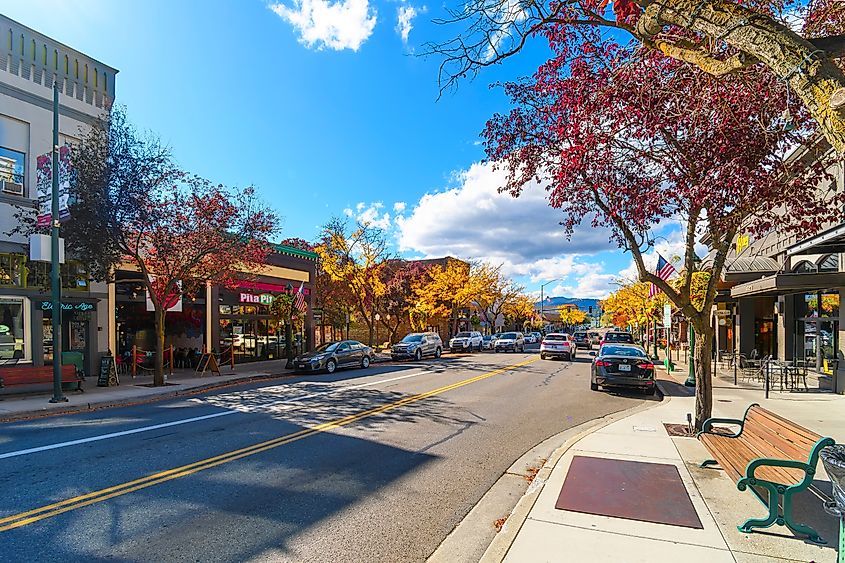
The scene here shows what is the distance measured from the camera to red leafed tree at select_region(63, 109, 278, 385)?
15969 mm

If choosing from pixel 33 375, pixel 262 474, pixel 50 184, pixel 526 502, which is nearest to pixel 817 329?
pixel 526 502

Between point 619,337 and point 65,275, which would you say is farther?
point 619,337

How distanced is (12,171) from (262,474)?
16.7 meters

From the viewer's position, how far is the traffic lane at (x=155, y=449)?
6.63 metres

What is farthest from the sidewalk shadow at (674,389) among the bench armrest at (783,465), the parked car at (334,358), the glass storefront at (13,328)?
the glass storefront at (13,328)

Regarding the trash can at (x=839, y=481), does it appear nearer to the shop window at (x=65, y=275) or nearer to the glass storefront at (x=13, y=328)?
the shop window at (x=65, y=275)

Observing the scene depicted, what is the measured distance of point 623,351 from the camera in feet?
52.0

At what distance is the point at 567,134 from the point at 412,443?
5.58 metres

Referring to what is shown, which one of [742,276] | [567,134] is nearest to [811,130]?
[567,134]

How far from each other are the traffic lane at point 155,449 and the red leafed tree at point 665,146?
5927 millimetres

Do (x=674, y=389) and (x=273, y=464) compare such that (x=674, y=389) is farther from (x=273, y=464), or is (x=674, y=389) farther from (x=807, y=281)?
(x=273, y=464)

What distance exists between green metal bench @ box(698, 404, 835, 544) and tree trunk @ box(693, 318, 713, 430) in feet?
6.95

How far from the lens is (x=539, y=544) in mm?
4652

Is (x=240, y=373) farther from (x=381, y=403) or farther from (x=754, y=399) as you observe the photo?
(x=754, y=399)
